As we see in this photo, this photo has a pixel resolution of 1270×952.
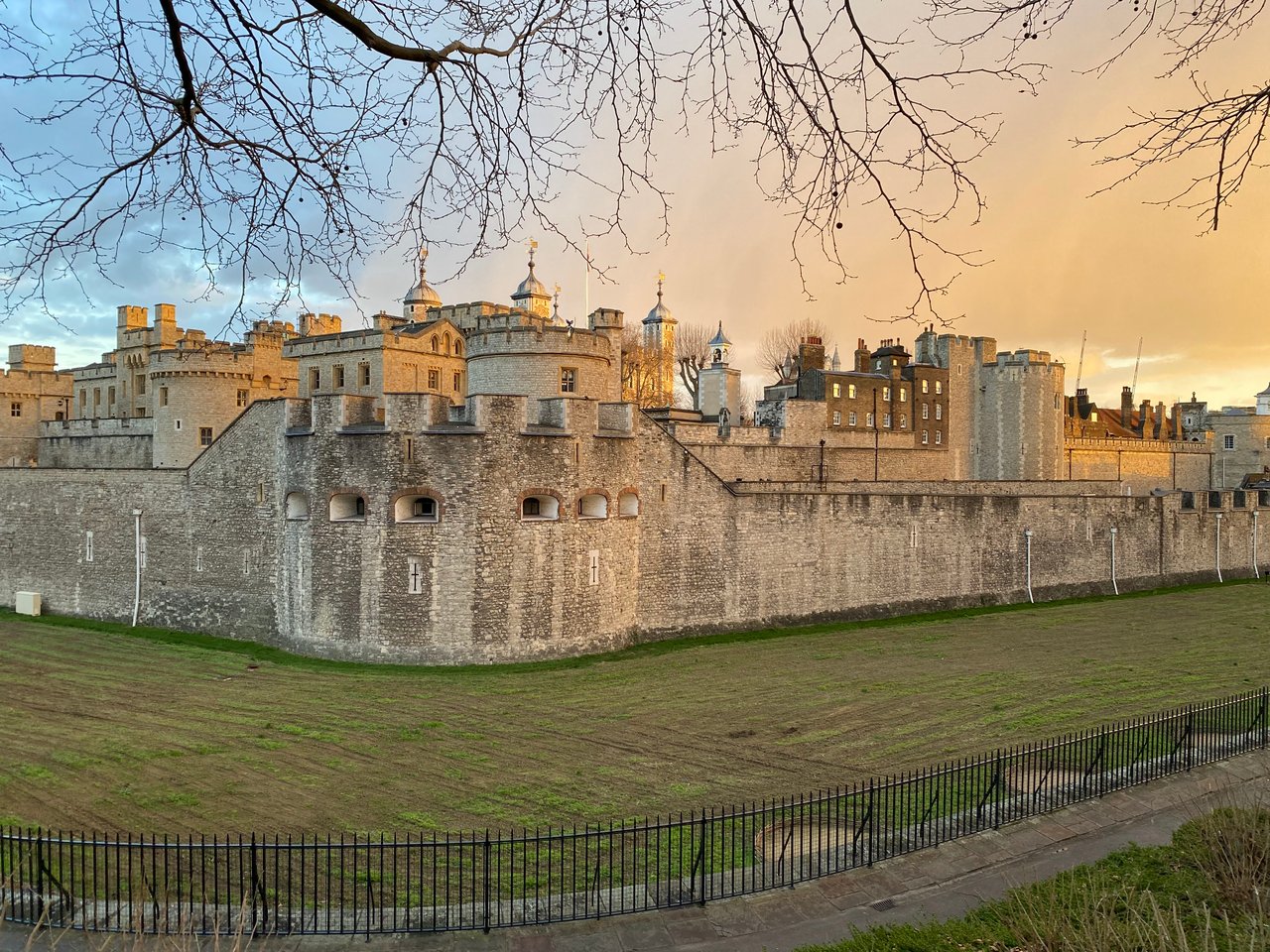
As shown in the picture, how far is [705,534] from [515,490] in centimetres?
592

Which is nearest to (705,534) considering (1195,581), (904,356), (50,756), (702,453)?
(702,453)

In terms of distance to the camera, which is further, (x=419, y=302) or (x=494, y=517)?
(x=419, y=302)

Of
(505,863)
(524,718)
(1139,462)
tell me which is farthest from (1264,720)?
(1139,462)

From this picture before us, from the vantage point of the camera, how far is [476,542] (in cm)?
2052

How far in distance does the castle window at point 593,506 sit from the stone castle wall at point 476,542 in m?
0.15

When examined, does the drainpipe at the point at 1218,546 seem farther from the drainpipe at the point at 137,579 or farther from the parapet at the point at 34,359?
the parapet at the point at 34,359

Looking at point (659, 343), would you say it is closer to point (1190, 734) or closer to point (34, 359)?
point (34, 359)

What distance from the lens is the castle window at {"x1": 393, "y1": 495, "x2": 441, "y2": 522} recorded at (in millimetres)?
20578

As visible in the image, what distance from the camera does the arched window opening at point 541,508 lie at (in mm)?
21406

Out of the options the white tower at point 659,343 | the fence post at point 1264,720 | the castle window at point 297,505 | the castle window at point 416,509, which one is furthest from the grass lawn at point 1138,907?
the white tower at point 659,343

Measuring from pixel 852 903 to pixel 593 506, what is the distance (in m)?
Answer: 14.5

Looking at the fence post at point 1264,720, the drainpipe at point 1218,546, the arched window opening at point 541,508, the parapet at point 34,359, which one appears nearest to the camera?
the fence post at point 1264,720

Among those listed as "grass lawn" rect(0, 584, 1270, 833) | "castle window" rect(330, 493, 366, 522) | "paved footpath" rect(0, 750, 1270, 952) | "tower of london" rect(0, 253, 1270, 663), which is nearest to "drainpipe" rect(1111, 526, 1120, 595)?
"tower of london" rect(0, 253, 1270, 663)

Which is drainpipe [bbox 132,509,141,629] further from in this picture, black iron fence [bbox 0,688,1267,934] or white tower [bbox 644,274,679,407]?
white tower [bbox 644,274,679,407]
